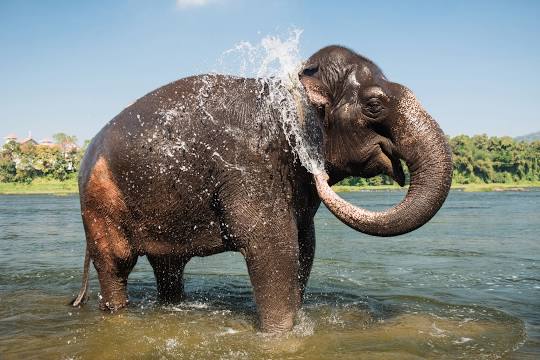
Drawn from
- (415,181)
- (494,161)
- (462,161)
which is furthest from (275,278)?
(494,161)

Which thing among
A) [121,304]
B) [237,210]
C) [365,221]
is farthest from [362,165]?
[121,304]

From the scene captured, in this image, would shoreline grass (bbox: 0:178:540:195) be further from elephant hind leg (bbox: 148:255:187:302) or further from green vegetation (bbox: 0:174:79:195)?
elephant hind leg (bbox: 148:255:187:302)

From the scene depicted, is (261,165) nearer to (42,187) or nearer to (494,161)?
(42,187)

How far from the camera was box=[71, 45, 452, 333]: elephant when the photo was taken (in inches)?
169

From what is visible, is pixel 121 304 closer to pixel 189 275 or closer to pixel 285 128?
pixel 285 128

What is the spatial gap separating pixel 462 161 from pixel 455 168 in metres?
3.37

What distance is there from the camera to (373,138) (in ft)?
14.9

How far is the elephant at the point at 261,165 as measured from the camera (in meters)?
4.29

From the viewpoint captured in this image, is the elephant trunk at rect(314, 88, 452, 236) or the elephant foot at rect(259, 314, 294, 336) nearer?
the elephant trunk at rect(314, 88, 452, 236)

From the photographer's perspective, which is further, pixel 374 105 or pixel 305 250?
pixel 305 250

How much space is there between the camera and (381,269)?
31.8 feet

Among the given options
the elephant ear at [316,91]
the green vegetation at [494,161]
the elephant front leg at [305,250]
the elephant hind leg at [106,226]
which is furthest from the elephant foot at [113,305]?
the green vegetation at [494,161]

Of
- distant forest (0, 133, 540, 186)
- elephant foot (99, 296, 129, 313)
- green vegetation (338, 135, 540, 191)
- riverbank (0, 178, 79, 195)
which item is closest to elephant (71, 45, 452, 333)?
elephant foot (99, 296, 129, 313)

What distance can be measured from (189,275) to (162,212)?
14.0 ft
